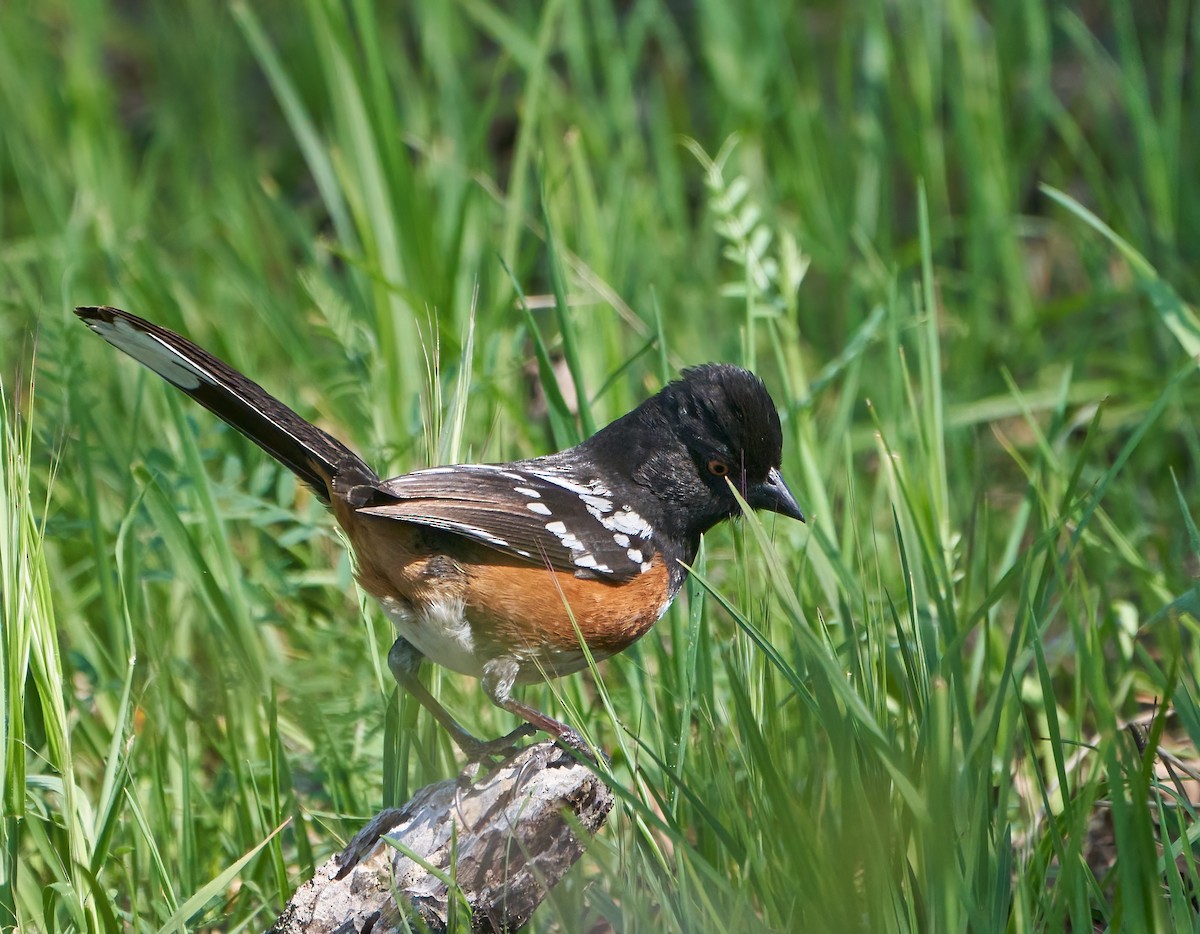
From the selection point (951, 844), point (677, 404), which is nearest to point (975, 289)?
point (677, 404)

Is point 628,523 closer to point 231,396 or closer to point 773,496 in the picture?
point 773,496

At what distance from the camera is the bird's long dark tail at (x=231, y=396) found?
237cm

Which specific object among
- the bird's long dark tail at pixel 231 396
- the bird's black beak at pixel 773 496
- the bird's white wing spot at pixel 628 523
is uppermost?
the bird's long dark tail at pixel 231 396

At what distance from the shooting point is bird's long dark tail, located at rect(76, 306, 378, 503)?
237cm

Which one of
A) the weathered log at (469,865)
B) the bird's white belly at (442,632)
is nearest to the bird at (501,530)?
the bird's white belly at (442,632)

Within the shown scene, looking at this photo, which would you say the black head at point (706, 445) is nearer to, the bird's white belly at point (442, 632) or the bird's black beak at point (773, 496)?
the bird's black beak at point (773, 496)

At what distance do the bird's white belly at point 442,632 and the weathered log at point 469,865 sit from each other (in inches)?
18.0

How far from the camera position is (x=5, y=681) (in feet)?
6.75

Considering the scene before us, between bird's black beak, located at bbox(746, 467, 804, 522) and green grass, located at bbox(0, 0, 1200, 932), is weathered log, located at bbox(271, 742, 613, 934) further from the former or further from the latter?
bird's black beak, located at bbox(746, 467, 804, 522)

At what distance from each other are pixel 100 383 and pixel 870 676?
2.84 metres

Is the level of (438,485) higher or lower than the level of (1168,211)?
higher

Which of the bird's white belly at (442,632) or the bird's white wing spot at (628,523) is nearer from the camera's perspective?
the bird's white belly at (442,632)

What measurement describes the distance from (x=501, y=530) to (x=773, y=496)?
633 millimetres

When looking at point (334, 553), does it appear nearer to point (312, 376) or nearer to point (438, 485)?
point (312, 376)
